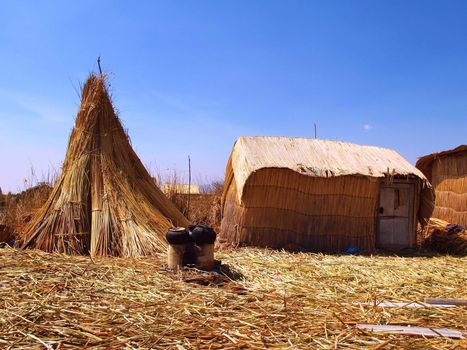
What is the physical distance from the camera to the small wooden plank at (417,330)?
9.18 ft

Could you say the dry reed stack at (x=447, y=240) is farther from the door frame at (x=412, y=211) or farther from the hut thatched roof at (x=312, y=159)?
the hut thatched roof at (x=312, y=159)

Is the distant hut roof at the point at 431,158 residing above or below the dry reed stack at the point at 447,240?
above

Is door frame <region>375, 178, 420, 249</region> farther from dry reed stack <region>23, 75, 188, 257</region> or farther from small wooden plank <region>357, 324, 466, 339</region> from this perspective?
small wooden plank <region>357, 324, 466, 339</region>

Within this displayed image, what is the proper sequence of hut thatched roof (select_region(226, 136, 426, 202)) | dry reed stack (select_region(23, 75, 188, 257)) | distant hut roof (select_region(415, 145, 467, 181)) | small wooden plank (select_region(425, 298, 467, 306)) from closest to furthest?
small wooden plank (select_region(425, 298, 467, 306)), dry reed stack (select_region(23, 75, 188, 257)), hut thatched roof (select_region(226, 136, 426, 202)), distant hut roof (select_region(415, 145, 467, 181))

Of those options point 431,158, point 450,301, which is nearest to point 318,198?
point 450,301

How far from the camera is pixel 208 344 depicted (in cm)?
262

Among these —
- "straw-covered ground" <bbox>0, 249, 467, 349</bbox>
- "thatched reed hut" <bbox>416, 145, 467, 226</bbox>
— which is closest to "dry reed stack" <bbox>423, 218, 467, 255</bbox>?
"thatched reed hut" <bbox>416, 145, 467, 226</bbox>

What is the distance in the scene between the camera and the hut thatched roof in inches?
299

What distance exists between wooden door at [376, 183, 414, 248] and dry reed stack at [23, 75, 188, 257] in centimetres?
418

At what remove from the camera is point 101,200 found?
6.18 m

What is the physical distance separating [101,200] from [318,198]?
4066 millimetres

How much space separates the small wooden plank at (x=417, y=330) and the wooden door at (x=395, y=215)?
5657 mm

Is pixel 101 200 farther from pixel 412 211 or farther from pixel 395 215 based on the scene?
pixel 412 211

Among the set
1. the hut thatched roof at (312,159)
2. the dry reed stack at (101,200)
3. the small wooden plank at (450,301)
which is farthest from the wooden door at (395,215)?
the small wooden plank at (450,301)
